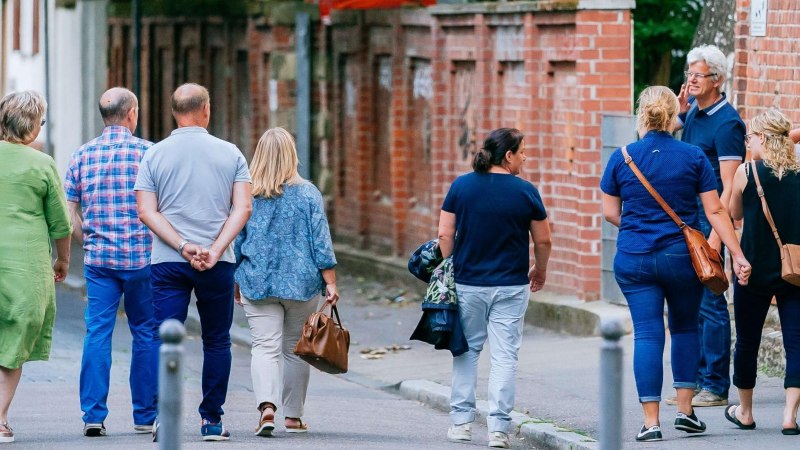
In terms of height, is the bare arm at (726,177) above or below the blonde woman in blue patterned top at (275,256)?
above

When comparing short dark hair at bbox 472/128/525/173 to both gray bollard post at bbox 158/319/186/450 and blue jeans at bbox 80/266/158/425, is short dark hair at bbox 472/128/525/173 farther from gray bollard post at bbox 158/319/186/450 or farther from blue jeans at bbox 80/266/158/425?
gray bollard post at bbox 158/319/186/450

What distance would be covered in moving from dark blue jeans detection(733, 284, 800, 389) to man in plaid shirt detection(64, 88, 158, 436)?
3.15m

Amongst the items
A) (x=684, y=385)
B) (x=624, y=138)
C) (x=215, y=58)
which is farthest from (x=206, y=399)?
(x=215, y=58)

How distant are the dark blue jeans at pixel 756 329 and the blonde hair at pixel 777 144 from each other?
2.13 feet

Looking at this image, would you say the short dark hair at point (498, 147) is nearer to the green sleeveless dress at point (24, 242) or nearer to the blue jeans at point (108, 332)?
the blue jeans at point (108, 332)

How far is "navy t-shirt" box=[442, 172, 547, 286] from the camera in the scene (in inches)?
367

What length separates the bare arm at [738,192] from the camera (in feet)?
30.3

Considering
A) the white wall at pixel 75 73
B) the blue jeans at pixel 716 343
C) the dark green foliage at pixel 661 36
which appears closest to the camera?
the blue jeans at pixel 716 343

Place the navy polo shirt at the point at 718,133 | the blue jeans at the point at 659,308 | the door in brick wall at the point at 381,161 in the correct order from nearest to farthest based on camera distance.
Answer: the blue jeans at the point at 659,308 → the navy polo shirt at the point at 718,133 → the door in brick wall at the point at 381,161

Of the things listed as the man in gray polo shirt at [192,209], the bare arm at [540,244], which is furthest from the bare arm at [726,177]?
the man in gray polo shirt at [192,209]

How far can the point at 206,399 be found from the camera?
9375 millimetres

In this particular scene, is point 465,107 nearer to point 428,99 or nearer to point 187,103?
point 428,99

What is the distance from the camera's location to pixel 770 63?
12.1 metres

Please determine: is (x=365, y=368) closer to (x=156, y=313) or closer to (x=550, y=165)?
(x=550, y=165)
